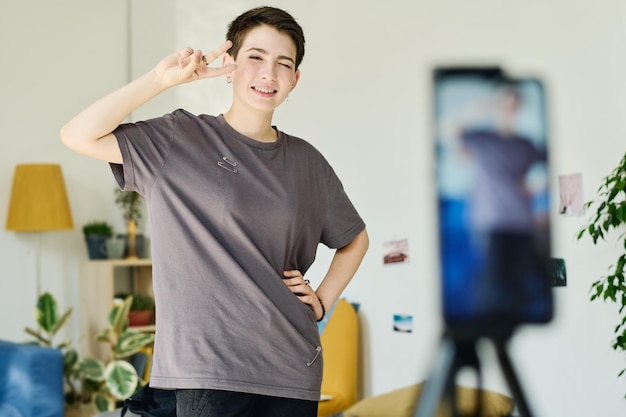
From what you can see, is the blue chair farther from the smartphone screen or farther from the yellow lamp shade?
the smartphone screen

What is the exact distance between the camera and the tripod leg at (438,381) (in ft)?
2.00

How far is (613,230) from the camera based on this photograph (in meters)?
1.77

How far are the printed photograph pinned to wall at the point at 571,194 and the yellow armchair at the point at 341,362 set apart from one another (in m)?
0.94

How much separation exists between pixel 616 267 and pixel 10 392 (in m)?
1.71

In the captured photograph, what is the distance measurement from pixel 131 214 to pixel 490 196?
3022 millimetres

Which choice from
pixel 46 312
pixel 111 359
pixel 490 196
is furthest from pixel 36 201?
pixel 490 196

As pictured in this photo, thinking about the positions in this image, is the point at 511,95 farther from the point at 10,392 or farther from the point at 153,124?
the point at 10,392

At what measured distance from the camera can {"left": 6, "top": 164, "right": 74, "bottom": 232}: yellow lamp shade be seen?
3.21 metres

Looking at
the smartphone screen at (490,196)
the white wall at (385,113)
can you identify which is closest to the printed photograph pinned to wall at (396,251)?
the white wall at (385,113)

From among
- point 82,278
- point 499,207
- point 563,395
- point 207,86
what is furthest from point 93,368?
point 499,207

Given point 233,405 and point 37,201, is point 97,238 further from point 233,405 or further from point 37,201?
point 233,405

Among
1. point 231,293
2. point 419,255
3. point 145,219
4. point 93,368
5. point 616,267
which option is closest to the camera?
point 231,293

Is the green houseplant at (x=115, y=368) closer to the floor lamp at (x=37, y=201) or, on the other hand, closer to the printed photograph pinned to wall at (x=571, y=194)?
the floor lamp at (x=37, y=201)

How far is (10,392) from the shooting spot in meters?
2.47
